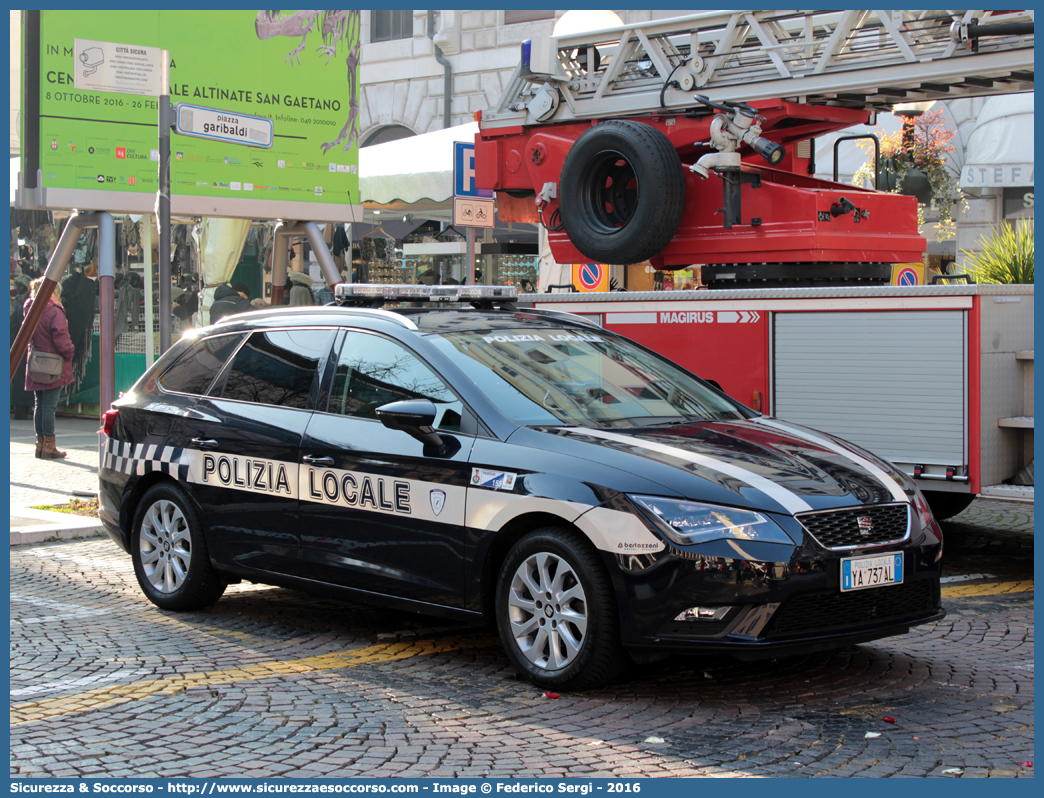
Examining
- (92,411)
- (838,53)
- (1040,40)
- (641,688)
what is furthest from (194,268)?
(641,688)

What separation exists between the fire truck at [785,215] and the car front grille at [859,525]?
266 cm

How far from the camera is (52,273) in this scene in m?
12.2

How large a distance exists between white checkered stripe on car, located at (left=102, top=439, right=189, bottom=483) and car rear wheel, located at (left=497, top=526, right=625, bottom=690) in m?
2.32

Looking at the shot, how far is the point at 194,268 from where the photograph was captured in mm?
18781

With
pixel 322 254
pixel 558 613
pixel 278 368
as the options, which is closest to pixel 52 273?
pixel 322 254

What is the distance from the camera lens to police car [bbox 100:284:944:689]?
5.04 meters

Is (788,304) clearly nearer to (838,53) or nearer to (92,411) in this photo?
(838,53)

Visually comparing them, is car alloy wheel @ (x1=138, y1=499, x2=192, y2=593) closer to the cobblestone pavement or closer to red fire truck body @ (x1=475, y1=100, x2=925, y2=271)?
the cobblestone pavement

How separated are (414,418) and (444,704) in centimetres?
124

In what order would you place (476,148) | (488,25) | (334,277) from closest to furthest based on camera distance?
(476,148) < (334,277) < (488,25)

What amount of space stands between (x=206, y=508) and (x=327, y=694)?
1.76 m

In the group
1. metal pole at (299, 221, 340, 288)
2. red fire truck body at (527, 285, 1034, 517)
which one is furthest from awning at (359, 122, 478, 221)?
red fire truck body at (527, 285, 1034, 517)

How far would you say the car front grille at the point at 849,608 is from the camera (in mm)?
5027

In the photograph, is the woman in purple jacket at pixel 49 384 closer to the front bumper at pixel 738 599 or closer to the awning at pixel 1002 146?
the front bumper at pixel 738 599
